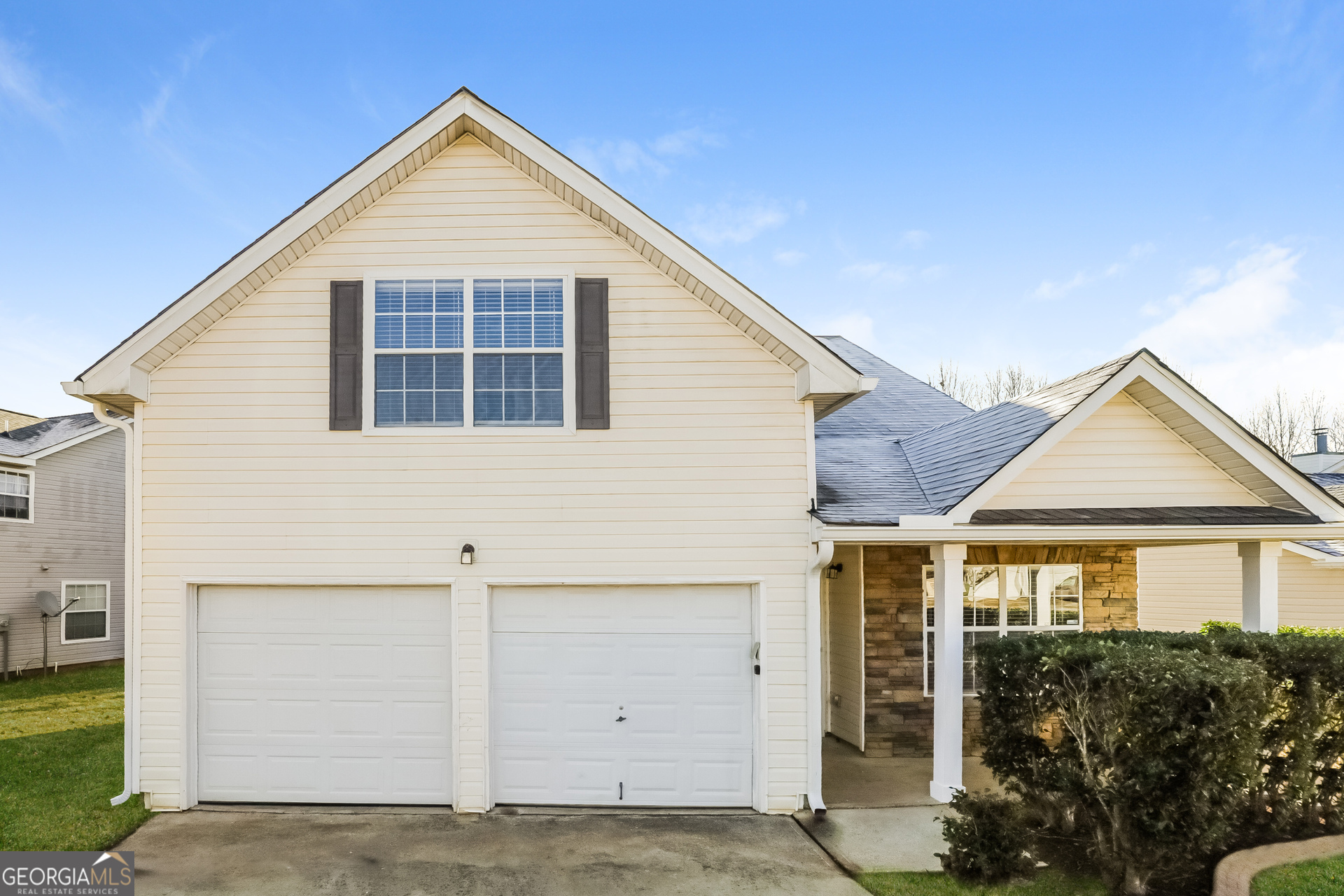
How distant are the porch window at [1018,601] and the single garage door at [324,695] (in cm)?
595

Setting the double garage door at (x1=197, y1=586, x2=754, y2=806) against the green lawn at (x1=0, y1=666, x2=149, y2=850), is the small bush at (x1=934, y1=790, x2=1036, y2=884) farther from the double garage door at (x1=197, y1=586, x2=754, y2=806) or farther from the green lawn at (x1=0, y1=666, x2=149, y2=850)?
the green lawn at (x1=0, y1=666, x2=149, y2=850)

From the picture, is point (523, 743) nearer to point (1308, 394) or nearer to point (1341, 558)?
point (1341, 558)

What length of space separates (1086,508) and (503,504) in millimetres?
5564

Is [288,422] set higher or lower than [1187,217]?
lower

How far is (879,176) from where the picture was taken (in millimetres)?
13359

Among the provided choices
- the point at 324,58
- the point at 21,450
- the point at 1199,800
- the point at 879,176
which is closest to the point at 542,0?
the point at 324,58

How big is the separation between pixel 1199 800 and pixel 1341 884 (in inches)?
41.0

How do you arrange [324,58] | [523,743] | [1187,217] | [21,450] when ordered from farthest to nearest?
1. [21,450]
2. [1187,217]
3. [324,58]
4. [523,743]

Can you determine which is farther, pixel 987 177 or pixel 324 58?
pixel 987 177

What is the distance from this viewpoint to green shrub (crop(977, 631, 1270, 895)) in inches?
197

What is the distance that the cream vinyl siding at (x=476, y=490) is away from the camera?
7148mm

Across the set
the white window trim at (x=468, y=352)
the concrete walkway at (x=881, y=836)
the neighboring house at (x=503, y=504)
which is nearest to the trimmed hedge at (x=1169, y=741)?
the concrete walkway at (x=881, y=836)

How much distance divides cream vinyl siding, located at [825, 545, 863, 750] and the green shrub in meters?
3.45

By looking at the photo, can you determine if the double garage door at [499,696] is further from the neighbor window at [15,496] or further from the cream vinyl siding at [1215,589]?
the neighbor window at [15,496]
